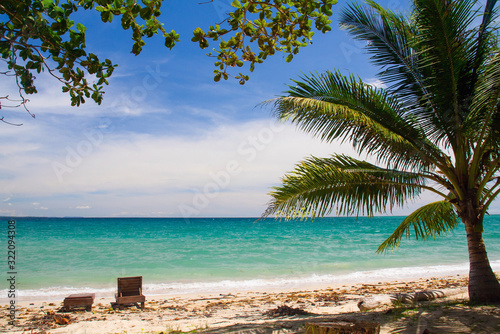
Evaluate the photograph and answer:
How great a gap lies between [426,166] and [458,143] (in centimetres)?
70

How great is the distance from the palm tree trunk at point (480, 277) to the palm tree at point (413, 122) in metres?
0.02

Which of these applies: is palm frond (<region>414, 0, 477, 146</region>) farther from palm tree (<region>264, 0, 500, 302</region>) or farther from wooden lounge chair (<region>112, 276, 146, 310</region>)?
wooden lounge chair (<region>112, 276, 146, 310</region>)

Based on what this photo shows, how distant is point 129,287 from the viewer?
905 cm

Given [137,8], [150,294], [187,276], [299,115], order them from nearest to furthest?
[137,8], [299,115], [150,294], [187,276]

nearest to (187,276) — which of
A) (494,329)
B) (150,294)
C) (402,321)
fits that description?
(150,294)

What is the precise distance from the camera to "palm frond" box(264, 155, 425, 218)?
5664mm

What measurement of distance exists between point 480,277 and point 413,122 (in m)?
2.87

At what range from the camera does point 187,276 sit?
1513cm

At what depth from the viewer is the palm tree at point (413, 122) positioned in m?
5.47

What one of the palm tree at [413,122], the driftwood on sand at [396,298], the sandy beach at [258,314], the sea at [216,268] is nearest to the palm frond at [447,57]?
the palm tree at [413,122]

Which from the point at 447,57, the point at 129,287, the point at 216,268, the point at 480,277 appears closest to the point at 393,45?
the point at 447,57

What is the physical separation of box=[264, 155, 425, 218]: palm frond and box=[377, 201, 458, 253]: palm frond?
2.06 ft

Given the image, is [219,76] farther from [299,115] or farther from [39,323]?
[39,323]

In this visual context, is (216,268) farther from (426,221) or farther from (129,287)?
(426,221)
